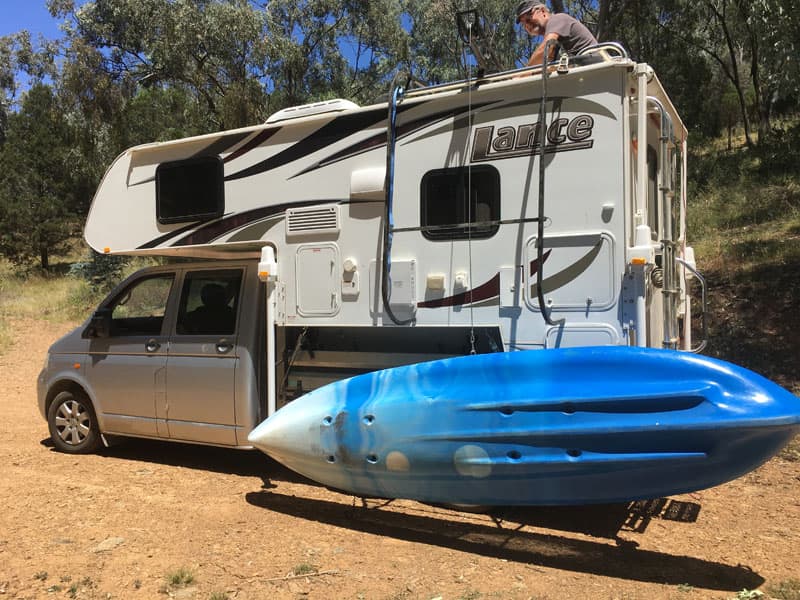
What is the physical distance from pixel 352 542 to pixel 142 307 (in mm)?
3325

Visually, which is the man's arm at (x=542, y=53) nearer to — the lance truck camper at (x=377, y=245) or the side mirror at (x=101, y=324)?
the lance truck camper at (x=377, y=245)

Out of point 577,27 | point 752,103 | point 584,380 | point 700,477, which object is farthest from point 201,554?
point 752,103

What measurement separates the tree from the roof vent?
23210 mm

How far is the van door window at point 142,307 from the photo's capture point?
6.26m

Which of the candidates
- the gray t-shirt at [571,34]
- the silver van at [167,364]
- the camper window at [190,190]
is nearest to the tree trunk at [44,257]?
the silver van at [167,364]

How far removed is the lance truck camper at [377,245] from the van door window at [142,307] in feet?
0.07

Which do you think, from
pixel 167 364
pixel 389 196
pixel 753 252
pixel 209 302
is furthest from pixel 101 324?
pixel 753 252

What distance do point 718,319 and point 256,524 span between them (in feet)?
23.7

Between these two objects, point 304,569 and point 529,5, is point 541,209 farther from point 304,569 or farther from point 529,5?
point 304,569

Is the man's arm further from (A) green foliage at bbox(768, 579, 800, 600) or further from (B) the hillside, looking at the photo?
(B) the hillside

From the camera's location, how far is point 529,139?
462 centimetres

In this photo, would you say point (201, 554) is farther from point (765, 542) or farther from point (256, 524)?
point (765, 542)

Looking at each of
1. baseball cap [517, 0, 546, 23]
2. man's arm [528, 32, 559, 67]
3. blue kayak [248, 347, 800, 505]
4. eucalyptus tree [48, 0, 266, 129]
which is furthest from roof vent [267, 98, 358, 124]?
eucalyptus tree [48, 0, 266, 129]

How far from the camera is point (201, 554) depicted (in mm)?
4242
